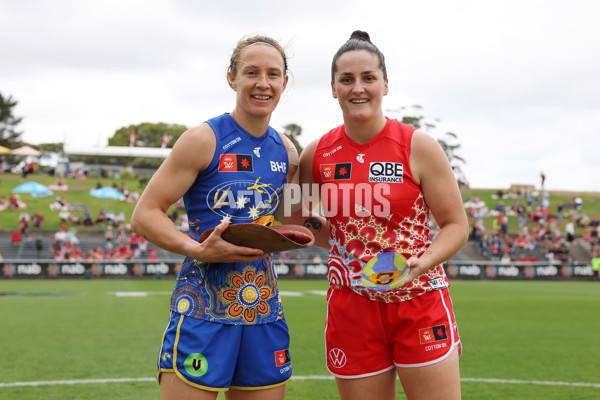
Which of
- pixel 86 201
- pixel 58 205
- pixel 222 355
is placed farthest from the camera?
pixel 86 201

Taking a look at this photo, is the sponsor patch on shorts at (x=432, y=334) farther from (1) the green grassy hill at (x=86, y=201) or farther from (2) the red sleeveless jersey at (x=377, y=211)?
(1) the green grassy hill at (x=86, y=201)

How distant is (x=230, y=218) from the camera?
3.53m

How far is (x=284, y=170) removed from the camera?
3.76 metres

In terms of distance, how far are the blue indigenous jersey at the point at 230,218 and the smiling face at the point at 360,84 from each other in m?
Answer: 0.57

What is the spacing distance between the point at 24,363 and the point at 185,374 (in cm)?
633

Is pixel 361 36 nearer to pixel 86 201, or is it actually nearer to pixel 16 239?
pixel 16 239

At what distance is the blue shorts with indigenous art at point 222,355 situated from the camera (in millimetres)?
3275

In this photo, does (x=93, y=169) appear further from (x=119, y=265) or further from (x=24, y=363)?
(x=24, y=363)

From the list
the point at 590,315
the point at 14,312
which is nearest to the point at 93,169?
the point at 14,312

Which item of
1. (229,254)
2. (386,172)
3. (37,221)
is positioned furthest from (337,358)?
(37,221)

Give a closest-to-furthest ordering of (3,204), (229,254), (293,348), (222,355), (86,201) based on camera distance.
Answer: (229,254), (222,355), (293,348), (3,204), (86,201)

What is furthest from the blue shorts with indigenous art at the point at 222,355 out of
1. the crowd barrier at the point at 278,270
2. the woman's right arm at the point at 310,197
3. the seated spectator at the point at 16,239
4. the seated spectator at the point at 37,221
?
the seated spectator at the point at 37,221

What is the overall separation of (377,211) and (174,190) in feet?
3.83

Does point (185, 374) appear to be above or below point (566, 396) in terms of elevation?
above
